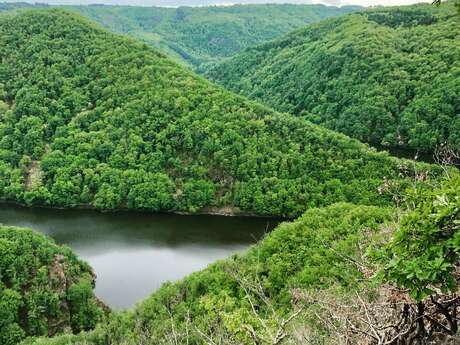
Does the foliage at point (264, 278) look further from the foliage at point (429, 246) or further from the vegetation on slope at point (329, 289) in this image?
the foliage at point (429, 246)

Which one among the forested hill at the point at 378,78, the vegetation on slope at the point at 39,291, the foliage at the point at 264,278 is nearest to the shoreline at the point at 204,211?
the vegetation on slope at the point at 39,291

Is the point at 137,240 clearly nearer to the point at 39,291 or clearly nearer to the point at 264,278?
the point at 39,291

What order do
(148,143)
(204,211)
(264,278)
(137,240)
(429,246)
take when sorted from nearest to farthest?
(429,246) → (264,278) → (137,240) → (204,211) → (148,143)

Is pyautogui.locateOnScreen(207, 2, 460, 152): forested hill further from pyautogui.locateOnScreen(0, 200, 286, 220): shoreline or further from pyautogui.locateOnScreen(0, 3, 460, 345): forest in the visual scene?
pyautogui.locateOnScreen(0, 200, 286, 220): shoreline

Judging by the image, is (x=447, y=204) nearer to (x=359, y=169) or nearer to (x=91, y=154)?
(x=359, y=169)

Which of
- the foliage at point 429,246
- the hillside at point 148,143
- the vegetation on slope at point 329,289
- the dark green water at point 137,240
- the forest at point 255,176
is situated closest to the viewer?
the foliage at point 429,246

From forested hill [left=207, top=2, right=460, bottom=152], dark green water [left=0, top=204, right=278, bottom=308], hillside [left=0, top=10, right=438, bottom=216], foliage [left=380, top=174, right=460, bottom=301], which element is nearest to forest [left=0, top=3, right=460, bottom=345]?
foliage [left=380, top=174, right=460, bottom=301]

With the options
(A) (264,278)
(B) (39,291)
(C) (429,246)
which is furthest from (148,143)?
(C) (429,246)
